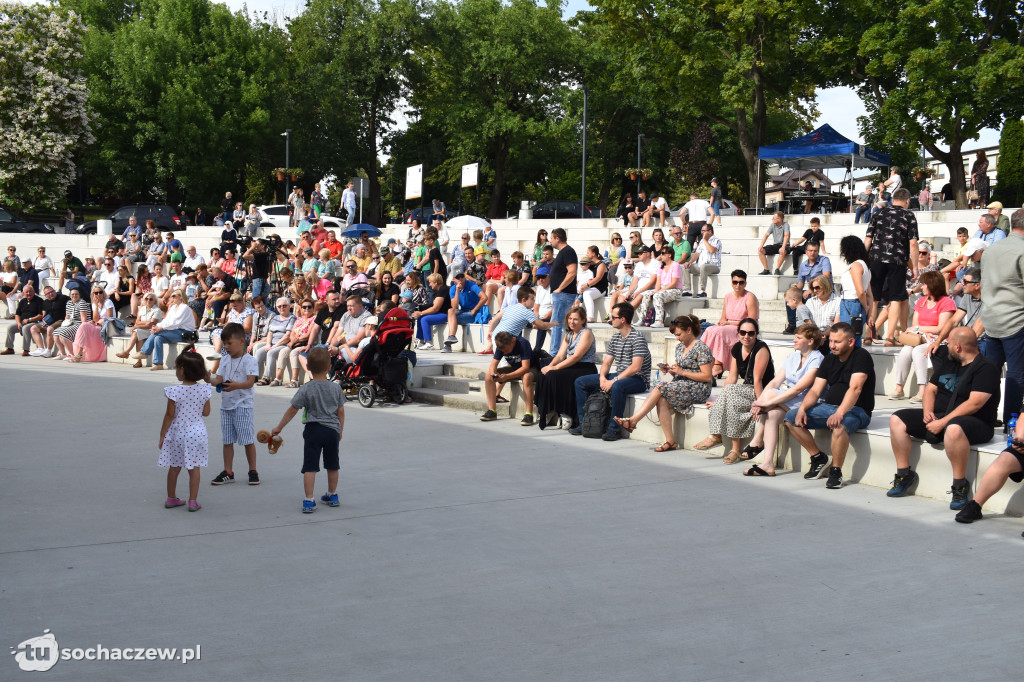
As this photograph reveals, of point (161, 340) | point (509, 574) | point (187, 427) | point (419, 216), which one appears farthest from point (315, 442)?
point (419, 216)

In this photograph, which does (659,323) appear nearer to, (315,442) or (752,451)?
(752,451)

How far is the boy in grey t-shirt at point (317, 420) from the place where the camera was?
26.8 feet

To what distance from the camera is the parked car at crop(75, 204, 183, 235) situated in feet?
123

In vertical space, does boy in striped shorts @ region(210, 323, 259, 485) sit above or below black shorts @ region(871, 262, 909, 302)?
below

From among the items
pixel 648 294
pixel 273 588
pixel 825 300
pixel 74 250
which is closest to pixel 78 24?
pixel 74 250

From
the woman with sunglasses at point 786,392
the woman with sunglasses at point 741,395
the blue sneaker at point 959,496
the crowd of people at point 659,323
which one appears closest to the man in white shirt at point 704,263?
the crowd of people at point 659,323

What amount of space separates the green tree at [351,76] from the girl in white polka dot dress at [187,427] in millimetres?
45113

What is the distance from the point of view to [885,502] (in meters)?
8.37

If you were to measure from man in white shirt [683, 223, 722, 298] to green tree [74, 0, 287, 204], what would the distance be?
34787 mm

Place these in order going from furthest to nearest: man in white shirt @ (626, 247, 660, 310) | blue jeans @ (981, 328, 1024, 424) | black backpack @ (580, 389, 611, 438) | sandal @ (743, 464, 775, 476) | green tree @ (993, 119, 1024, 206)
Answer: green tree @ (993, 119, 1024, 206)
man in white shirt @ (626, 247, 660, 310)
black backpack @ (580, 389, 611, 438)
sandal @ (743, 464, 775, 476)
blue jeans @ (981, 328, 1024, 424)

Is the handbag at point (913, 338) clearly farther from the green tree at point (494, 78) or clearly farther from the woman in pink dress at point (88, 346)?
the green tree at point (494, 78)

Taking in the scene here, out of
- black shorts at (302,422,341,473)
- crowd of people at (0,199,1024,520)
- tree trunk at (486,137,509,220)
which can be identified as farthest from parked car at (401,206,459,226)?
black shorts at (302,422,341,473)

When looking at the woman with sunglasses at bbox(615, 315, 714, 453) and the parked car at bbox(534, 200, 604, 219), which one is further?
the parked car at bbox(534, 200, 604, 219)

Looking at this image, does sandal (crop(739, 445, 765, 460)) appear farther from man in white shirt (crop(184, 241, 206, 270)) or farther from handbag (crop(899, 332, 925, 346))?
man in white shirt (crop(184, 241, 206, 270))
